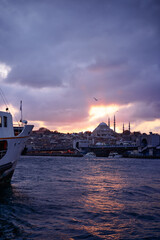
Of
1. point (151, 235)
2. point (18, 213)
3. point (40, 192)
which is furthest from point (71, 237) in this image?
point (40, 192)

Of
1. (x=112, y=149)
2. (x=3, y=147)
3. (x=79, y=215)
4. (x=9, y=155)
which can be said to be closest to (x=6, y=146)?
(x=3, y=147)

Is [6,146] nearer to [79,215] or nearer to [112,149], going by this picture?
[79,215]

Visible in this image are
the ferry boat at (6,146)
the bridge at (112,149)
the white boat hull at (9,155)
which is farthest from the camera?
the bridge at (112,149)

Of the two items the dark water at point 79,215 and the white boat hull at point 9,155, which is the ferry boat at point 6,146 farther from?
the dark water at point 79,215

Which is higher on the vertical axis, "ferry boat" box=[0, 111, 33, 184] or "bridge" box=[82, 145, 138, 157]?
"ferry boat" box=[0, 111, 33, 184]

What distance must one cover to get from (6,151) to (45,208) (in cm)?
688

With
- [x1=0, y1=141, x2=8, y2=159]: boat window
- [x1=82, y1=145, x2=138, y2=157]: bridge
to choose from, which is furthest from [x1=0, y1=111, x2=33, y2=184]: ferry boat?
[x1=82, y1=145, x2=138, y2=157]: bridge

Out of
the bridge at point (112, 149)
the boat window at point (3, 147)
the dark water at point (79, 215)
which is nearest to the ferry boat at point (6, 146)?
the boat window at point (3, 147)

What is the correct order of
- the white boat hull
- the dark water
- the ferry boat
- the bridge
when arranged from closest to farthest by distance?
the dark water → the ferry boat → the white boat hull → the bridge

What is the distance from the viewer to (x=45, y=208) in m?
14.8

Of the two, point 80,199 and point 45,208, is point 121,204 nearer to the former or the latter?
point 80,199

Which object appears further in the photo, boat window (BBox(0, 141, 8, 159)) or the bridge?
the bridge

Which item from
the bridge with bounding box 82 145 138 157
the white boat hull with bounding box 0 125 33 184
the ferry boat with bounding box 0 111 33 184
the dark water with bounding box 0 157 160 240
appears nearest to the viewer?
the dark water with bounding box 0 157 160 240

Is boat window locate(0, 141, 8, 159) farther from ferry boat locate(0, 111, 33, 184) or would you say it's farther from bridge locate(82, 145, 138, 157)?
bridge locate(82, 145, 138, 157)
